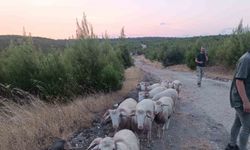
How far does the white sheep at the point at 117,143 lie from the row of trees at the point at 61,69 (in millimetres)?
7691

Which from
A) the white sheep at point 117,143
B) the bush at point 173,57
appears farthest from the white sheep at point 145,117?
the bush at point 173,57

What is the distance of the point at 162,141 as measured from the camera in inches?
385

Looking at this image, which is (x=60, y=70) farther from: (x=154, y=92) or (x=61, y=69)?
(x=154, y=92)

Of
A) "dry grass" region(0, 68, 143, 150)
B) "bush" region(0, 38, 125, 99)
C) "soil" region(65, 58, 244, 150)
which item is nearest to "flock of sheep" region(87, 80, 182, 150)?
"soil" region(65, 58, 244, 150)

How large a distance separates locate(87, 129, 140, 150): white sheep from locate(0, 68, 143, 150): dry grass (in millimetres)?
2067

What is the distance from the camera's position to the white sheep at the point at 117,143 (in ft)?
21.6

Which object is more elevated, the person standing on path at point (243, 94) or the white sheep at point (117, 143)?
the person standing on path at point (243, 94)

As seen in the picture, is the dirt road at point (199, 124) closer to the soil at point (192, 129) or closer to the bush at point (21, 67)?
the soil at point (192, 129)

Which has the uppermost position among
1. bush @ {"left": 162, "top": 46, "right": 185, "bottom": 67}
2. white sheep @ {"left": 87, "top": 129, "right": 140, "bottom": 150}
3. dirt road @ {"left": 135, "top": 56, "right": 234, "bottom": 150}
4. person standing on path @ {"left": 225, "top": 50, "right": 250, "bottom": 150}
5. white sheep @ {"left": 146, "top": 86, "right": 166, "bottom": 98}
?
person standing on path @ {"left": 225, "top": 50, "right": 250, "bottom": 150}

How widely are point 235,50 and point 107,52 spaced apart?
16235 mm

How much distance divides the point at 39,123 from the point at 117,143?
3775 mm

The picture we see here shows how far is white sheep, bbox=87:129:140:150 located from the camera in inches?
259

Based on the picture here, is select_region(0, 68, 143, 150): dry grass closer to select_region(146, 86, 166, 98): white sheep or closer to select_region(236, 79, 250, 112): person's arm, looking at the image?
select_region(146, 86, 166, 98): white sheep

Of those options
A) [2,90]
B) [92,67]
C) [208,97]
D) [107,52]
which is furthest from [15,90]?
[208,97]
